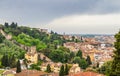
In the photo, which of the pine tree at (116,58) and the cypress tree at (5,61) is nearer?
the pine tree at (116,58)

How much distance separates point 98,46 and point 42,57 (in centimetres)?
6374

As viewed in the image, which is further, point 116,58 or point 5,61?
point 5,61

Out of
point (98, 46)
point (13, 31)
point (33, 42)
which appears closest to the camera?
point (33, 42)

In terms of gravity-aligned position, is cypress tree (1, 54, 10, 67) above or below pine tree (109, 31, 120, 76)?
below

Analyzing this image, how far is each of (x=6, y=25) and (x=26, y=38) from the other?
51.0ft

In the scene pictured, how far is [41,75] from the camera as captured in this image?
5681 cm

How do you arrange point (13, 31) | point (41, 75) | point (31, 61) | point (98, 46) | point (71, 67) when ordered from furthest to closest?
point (98, 46) < point (13, 31) < point (31, 61) < point (71, 67) < point (41, 75)

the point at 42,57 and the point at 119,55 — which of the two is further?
the point at 42,57

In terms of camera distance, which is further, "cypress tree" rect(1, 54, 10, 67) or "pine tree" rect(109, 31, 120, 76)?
"cypress tree" rect(1, 54, 10, 67)

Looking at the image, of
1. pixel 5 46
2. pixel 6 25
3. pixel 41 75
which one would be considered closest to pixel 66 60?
pixel 5 46

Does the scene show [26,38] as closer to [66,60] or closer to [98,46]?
[66,60]

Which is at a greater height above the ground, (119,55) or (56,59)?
(119,55)

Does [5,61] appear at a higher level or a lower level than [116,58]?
lower

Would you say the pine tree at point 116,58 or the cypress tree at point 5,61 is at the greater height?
the pine tree at point 116,58
